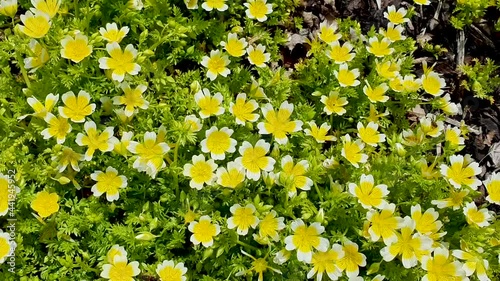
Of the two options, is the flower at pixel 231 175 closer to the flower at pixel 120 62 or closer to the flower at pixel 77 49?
the flower at pixel 120 62

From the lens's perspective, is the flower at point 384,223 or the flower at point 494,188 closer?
the flower at point 384,223

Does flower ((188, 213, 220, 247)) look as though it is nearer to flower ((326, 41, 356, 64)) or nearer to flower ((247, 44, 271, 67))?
flower ((247, 44, 271, 67))

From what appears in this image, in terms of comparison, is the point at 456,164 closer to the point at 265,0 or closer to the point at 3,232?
the point at 265,0

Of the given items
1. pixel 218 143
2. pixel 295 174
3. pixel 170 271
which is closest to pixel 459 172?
pixel 295 174

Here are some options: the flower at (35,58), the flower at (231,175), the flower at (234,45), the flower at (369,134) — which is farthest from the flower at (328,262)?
the flower at (35,58)

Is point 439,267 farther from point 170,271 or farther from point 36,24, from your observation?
point 36,24

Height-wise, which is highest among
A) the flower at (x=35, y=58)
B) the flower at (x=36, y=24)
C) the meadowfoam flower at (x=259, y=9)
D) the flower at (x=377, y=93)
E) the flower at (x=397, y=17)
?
the flower at (x=36, y=24)

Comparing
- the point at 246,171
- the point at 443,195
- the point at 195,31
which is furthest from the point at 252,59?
the point at 443,195
